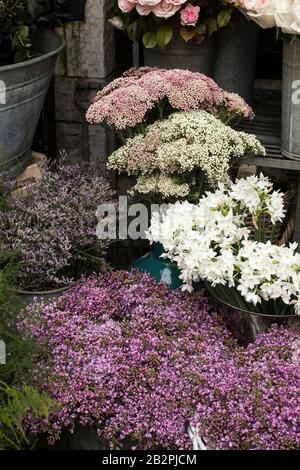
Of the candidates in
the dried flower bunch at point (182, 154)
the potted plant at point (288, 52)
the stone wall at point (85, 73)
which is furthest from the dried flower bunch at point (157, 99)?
the stone wall at point (85, 73)

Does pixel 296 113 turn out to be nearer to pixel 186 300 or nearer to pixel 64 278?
pixel 186 300

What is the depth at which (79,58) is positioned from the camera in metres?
3.53

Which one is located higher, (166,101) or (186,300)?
(166,101)

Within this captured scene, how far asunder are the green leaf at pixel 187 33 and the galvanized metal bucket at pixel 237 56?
0.65 feet

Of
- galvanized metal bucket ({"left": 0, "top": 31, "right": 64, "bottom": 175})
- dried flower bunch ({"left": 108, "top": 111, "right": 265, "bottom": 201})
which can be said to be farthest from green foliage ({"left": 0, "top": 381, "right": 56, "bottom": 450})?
galvanized metal bucket ({"left": 0, "top": 31, "right": 64, "bottom": 175})

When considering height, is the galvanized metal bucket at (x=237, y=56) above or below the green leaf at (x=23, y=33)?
below

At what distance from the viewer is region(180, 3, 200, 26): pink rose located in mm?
2867

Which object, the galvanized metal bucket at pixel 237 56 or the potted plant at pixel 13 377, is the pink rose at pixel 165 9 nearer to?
the galvanized metal bucket at pixel 237 56

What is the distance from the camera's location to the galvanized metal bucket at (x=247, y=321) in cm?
245

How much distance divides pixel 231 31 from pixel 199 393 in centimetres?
159

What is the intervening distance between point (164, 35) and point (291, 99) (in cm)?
55

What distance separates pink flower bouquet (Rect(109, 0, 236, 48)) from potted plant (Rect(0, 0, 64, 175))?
1.06 feet

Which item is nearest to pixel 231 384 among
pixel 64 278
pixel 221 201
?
pixel 221 201

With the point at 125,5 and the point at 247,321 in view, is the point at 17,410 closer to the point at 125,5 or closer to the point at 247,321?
the point at 247,321
